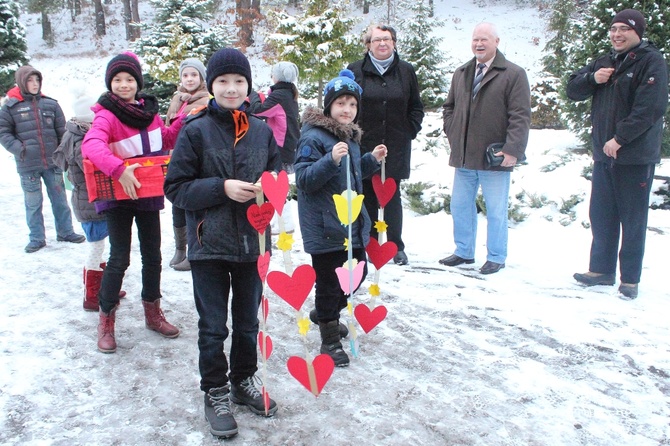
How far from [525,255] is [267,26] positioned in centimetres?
2661

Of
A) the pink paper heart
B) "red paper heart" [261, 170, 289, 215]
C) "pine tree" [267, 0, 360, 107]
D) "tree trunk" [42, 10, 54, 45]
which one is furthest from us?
"tree trunk" [42, 10, 54, 45]

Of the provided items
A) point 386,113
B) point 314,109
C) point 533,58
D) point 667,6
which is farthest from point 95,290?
point 533,58

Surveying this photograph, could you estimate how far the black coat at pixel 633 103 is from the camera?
4.30 metres

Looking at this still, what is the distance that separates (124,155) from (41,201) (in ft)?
10.8

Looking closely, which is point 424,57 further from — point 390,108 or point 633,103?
point 633,103

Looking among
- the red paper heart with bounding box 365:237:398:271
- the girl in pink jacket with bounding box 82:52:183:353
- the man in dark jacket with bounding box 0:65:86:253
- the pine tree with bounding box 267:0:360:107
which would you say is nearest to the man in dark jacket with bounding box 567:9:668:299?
the red paper heart with bounding box 365:237:398:271

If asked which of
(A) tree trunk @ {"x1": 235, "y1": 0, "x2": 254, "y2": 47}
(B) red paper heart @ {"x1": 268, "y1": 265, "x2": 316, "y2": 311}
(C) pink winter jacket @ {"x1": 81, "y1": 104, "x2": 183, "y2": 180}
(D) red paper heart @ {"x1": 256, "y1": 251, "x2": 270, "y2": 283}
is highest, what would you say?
(A) tree trunk @ {"x1": 235, "y1": 0, "x2": 254, "y2": 47}

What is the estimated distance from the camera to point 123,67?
11.3 feet

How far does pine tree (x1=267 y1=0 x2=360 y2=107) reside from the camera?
13.0m

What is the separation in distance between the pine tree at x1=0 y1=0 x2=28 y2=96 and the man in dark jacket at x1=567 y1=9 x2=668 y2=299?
15.6 meters

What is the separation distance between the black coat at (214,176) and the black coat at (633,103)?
3.28m

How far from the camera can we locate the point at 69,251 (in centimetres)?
598

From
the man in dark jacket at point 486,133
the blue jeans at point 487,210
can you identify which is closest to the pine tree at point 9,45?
the man in dark jacket at point 486,133

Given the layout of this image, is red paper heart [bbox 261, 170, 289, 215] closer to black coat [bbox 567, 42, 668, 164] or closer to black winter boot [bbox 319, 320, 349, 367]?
black winter boot [bbox 319, 320, 349, 367]
